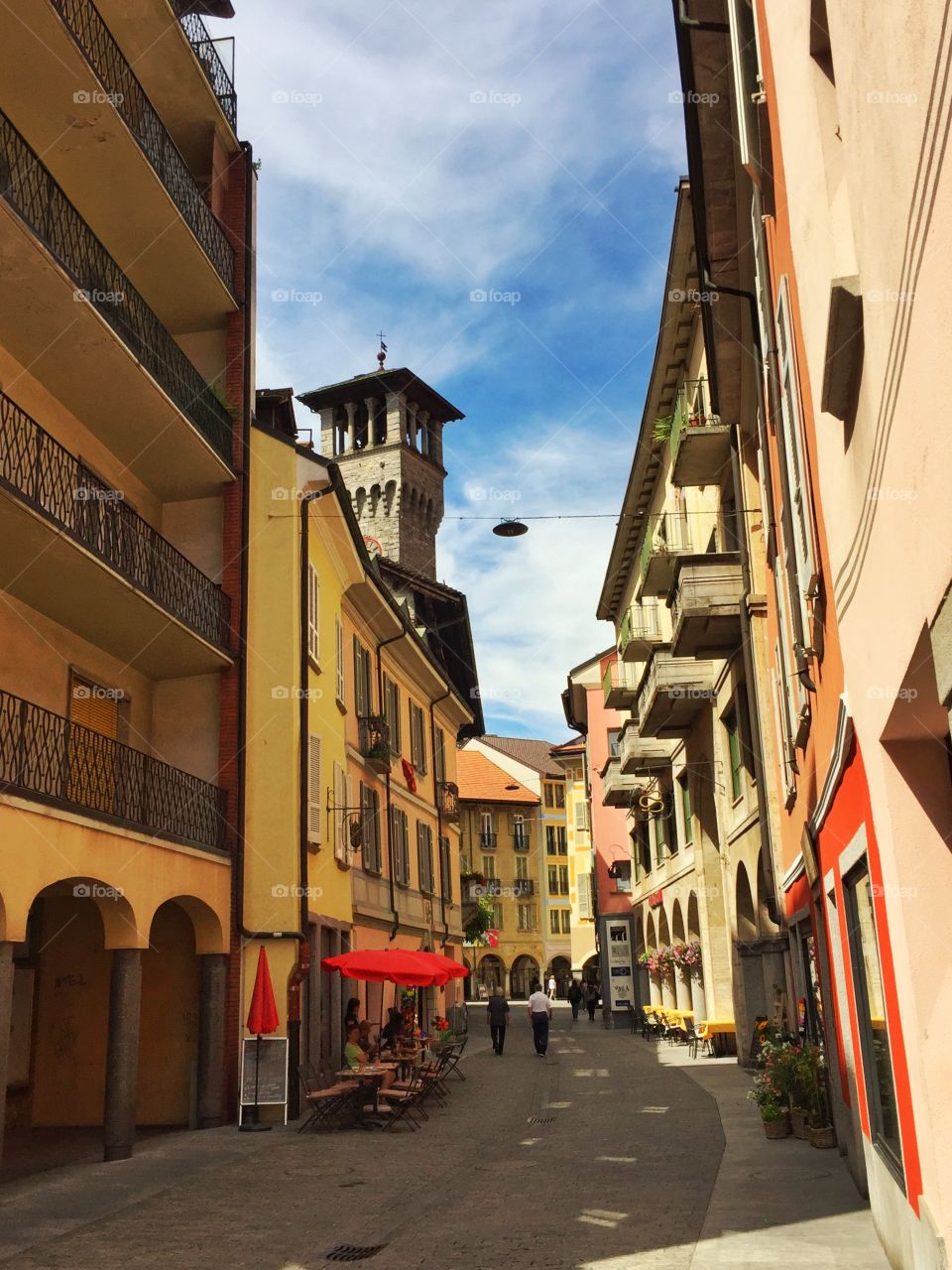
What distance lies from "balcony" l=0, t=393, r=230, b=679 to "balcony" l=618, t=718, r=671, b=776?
52.3ft

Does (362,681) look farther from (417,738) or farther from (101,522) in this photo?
(101,522)

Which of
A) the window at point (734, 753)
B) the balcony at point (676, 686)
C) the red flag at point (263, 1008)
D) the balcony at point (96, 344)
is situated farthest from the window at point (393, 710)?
the red flag at point (263, 1008)

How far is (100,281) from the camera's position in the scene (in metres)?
16.0

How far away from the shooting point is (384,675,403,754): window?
28.6 metres

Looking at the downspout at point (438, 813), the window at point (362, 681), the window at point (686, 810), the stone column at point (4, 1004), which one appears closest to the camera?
the stone column at point (4, 1004)

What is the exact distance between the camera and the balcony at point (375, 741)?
2564cm

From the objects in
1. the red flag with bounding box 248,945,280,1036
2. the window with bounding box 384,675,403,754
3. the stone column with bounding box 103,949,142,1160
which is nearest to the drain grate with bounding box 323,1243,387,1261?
the stone column with bounding box 103,949,142,1160

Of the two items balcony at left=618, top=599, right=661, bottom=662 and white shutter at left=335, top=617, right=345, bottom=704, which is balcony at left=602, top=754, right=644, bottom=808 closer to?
balcony at left=618, top=599, right=661, bottom=662

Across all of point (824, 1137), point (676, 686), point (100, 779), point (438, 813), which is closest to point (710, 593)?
point (676, 686)

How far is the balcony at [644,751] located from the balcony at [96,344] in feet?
52.9

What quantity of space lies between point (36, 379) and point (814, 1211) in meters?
13.2

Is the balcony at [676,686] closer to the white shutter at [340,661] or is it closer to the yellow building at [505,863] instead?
the white shutter at [340,661]

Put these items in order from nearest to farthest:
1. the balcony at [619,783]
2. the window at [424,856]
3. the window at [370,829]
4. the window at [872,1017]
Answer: the window at [872,1017]
the window at [370,829]
the window at [424,856]
the balcony at [619,783]

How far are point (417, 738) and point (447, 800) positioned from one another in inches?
163
